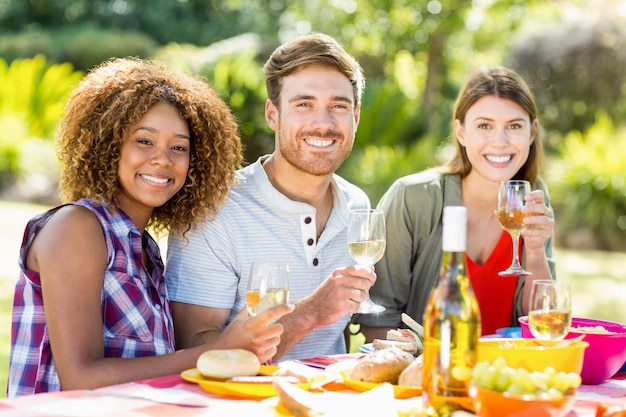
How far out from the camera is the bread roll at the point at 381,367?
2.41 meters

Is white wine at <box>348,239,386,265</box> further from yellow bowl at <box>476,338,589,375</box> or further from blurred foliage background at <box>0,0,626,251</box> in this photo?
blurred foliage background at <box>0,0,626,251</box>

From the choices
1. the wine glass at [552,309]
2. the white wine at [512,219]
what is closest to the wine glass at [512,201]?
the white wine at [512,219]

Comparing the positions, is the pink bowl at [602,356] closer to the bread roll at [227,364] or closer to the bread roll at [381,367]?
the bread roll at [381,367]

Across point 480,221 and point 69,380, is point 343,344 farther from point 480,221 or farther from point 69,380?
point 69,380

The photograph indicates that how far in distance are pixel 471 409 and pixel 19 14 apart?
28.3 m

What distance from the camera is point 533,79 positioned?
62.4 ft

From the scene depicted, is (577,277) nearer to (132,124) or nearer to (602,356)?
(602,356)

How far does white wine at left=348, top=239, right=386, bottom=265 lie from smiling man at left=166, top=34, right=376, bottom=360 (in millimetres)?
567

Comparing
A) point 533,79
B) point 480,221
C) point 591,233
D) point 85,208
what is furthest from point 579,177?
point 85,208

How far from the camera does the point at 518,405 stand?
6.10 ft

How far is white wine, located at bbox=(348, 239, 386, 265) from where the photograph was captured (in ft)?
9.85

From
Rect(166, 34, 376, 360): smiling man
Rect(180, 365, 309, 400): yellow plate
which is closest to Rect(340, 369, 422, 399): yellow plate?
Rect(180, 365, 309, 400): yellow plate

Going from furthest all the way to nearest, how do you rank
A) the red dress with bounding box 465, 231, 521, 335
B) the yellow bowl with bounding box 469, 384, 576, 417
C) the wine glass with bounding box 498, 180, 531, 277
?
the red dress with bounding box 465, 231, 521, 335 < the wine glass with bounding box 498, 180, 531, 277 < the yellow bowl with bounding box 469, 384, 576, 417

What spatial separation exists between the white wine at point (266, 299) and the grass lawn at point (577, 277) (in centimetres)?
419
